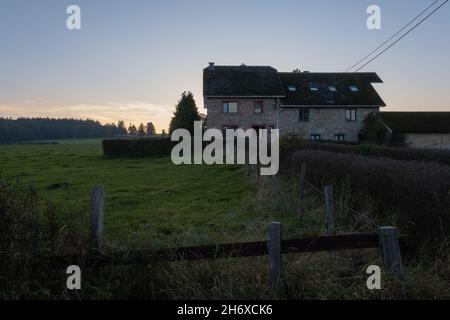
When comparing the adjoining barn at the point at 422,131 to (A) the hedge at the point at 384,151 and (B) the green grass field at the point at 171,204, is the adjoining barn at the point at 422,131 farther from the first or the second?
(B) the green grass field at the point at 171,204

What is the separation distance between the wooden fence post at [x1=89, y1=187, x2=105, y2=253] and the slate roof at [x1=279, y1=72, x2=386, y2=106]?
36027 millimetres

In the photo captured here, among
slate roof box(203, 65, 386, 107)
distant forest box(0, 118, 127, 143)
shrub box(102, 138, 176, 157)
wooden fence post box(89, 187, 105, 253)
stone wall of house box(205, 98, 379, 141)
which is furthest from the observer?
distant forest box(0, 118, 127, 143)

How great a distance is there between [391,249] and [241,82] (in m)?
37.2

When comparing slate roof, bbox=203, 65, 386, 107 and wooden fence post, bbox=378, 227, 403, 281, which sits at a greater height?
slate roof, bbox=203, 65, 386, 107

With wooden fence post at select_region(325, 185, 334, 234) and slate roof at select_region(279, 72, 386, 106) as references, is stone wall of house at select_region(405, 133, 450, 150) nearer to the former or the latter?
slate roof at select_region(279, 72, 386, 106)

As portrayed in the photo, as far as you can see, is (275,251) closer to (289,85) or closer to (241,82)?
(241,82)

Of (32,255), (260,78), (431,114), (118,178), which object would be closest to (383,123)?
(431,114)

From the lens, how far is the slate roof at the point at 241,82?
3888cm

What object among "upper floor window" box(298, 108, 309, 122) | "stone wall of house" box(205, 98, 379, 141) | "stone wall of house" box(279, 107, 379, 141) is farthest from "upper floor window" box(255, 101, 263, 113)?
"upper floor window" box(298, 108, 309, 122)

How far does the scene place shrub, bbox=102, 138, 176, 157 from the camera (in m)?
35.9

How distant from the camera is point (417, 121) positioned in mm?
37188

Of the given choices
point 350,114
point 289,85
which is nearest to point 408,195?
point 350,114

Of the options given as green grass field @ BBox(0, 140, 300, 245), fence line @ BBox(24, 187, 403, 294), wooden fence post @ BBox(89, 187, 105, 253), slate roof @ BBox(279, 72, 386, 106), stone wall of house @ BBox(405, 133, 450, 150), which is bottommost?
green grass field @ BBox(0, 140, 300, 245)
